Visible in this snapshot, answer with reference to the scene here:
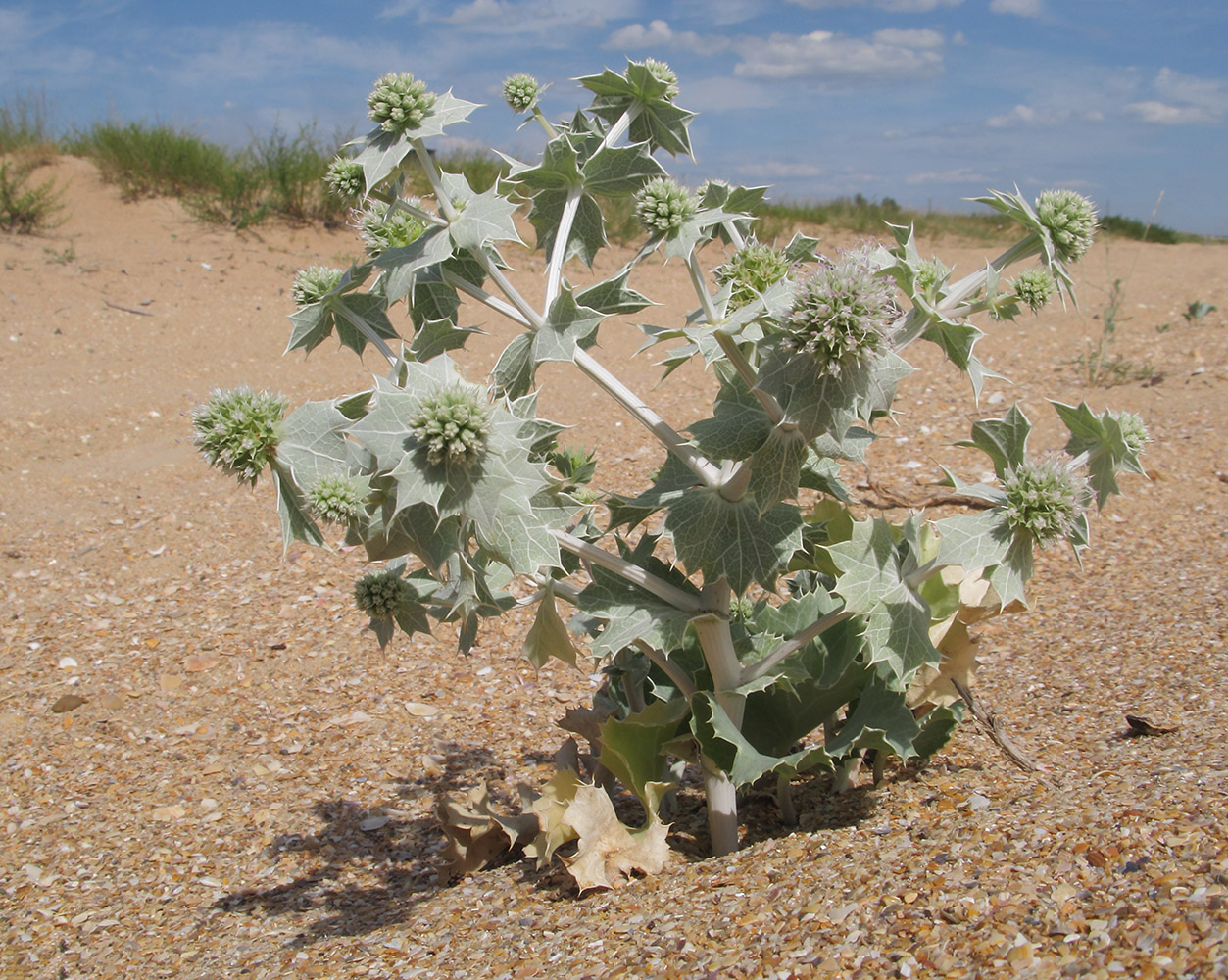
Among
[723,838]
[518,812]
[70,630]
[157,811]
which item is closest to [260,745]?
[157,811]

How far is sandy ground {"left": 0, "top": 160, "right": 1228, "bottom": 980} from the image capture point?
5.37ft

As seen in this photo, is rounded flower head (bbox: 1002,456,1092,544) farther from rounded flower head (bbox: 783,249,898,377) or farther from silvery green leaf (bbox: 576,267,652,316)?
silvery green leaf (bbox: 576,267,652,316)

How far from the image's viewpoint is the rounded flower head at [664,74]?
79.4 inches

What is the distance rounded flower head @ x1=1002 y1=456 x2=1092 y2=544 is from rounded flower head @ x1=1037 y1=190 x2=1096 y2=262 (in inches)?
16.7

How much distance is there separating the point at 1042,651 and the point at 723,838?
1.66 metres

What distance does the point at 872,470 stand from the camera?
15.5ft

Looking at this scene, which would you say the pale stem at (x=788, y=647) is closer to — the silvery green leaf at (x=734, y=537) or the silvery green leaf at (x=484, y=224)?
the silvery green leaf at (x=734, y=537)

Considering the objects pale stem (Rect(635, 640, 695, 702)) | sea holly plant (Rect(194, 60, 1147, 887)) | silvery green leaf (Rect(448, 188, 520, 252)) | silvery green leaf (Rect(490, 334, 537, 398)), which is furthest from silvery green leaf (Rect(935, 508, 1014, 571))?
silvery green leaf (Rect(448, 188, 520, 252))

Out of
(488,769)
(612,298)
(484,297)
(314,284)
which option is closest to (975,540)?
(612,298)

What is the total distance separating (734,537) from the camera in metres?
1.85

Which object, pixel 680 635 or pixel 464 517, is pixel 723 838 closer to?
pixel 680 635

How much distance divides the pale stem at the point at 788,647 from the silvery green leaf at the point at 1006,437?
45 cm

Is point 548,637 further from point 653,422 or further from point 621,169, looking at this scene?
point 621,169

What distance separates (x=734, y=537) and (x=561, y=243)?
0.70 meters
